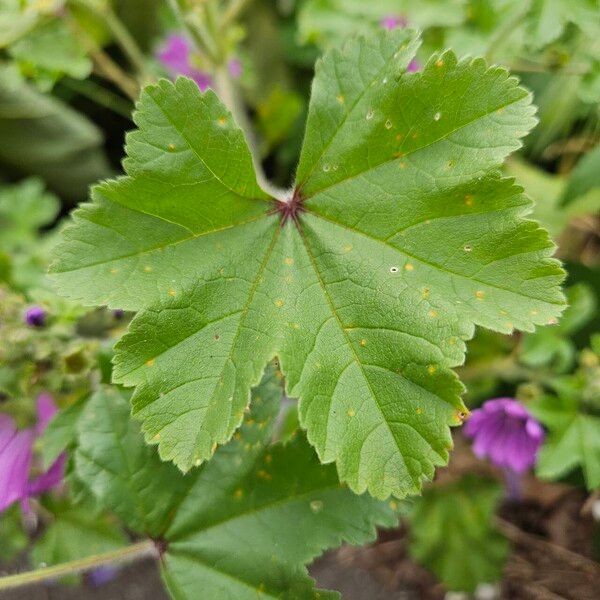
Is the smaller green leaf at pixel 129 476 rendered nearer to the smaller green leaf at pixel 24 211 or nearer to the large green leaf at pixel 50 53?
the large green leaf at pixel 50 53

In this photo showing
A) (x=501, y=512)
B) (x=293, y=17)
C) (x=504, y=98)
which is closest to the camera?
(x=504, y=98)

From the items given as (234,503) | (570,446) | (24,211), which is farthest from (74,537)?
(24,211)

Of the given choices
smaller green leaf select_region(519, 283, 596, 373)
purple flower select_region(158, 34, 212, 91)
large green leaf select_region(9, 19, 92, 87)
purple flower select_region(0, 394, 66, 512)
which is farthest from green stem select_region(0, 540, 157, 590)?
purple flower select_region(158, 34, 212, 91)

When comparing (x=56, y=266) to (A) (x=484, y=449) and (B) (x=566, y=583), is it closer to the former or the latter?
(A) (x=484, y=449)

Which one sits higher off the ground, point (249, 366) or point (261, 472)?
point (249, 366)

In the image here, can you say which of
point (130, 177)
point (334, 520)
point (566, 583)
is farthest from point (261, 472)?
point (566, 583)

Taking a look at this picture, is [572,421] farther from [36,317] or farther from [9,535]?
[9,535]
